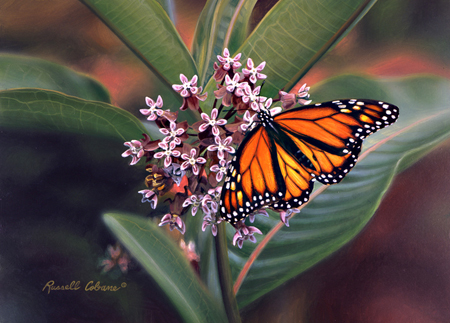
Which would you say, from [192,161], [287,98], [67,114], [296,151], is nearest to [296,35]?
[287,98]

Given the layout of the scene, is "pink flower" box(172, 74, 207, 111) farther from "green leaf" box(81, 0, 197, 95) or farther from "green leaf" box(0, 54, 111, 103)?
"green leaf" box(0, 54, 111, 103)

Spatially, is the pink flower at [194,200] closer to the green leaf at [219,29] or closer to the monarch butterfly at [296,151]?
the monarch butterfly at [296,151]

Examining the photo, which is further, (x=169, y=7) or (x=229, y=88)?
(x=169, y=7)

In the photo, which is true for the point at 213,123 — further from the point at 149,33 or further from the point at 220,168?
the point at 149,33

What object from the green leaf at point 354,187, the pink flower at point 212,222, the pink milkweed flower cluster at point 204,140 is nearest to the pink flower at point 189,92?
the pink milkweed flower cluster at point 204,140

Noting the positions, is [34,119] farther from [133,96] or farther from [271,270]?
[271,270]

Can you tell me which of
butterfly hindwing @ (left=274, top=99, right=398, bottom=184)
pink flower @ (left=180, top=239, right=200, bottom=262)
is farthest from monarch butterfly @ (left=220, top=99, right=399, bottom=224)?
pink flower @ (left=180, top=239, right=200, bottom=262)
